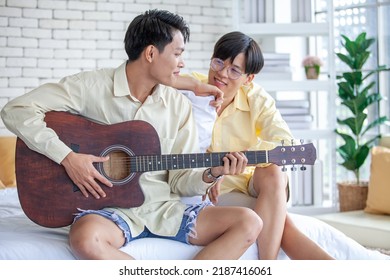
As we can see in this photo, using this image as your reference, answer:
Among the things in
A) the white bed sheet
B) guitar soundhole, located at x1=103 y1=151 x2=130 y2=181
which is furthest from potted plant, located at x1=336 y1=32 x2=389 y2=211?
guitar soundhole, located at x1=103 y1=151 x2=130 y2=181

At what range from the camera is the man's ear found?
82.3 inches

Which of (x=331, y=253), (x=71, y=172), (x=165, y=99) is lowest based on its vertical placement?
(x=331, y=253)

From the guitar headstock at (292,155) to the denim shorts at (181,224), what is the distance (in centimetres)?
28

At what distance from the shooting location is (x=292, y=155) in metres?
2.02

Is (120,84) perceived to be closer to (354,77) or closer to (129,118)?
(129,118)

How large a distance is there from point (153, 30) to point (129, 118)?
0.92 feet

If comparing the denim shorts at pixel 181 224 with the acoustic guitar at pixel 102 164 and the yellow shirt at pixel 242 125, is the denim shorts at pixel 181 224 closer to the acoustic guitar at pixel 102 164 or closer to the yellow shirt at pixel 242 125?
the acoustic guitar at pixel 102 164

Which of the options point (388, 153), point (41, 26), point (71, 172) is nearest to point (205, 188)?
point (71, 172)

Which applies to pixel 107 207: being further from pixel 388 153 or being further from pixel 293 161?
pixel 388 153

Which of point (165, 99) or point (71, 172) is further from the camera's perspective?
point (165, 99)

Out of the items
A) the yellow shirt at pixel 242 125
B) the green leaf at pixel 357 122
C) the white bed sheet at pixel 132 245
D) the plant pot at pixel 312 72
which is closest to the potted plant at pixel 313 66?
the plant pot at pixel 312 72

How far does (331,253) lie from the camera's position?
89.3 inches
